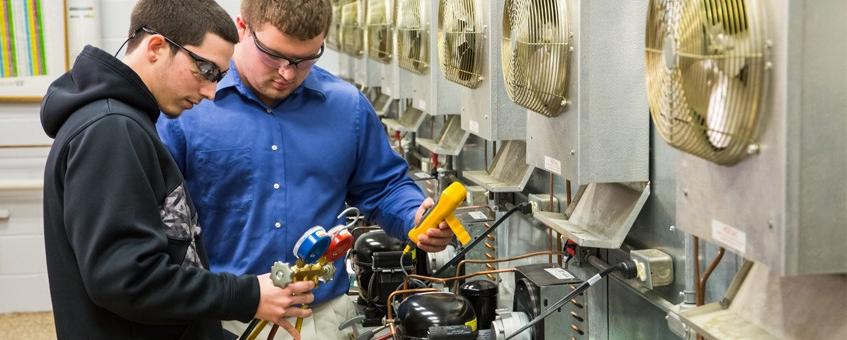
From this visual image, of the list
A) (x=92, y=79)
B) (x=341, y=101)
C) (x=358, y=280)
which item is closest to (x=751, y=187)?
(x=92, y=79)

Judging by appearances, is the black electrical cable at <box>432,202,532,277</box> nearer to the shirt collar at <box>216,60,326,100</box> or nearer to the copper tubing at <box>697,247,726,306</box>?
the shirt collar at <box>216,60,326,100</box>

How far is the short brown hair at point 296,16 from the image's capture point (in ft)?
7.25

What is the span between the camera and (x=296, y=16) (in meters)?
2.21

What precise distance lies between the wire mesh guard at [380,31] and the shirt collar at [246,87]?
65.5 inches

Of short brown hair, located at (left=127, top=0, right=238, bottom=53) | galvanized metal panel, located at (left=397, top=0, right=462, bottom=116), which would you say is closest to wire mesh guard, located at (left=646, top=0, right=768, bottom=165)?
short brown hair, located at (left=127, top=0, right=238, bottom=53)

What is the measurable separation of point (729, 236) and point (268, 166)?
1237 millimetres

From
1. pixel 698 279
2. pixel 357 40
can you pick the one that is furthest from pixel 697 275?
pixel 357 40

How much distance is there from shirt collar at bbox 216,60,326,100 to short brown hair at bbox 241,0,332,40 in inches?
6.8

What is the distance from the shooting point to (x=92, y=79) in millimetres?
1755

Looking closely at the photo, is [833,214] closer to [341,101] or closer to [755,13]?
[755,13]

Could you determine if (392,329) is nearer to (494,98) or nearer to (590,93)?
(494,98)

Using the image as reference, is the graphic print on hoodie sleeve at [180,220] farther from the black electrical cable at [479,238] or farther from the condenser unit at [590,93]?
the black electrical cable at [479,238]

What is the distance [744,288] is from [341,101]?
1221mm

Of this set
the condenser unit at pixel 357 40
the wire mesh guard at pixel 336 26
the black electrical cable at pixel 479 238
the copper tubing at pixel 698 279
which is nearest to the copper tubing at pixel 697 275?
the copper tubing at pixel 698 279
